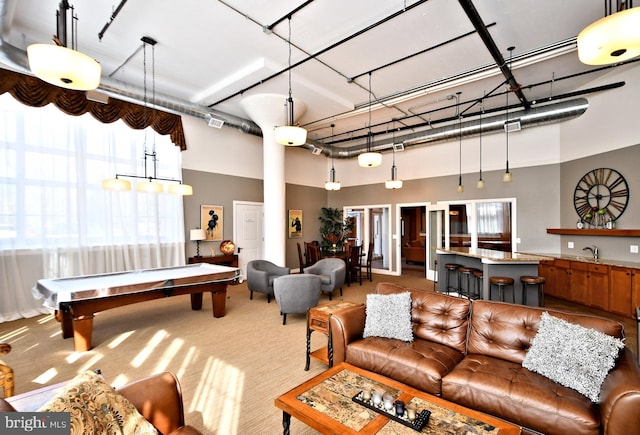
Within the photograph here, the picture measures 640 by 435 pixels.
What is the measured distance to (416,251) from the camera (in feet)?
35.3

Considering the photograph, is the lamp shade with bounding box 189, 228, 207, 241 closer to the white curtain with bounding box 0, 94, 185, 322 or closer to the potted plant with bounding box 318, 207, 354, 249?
the white curtain with bounding box 0, 94, 185, 322

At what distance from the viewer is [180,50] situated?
470cm

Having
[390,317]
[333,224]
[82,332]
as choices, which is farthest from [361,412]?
[333,224]

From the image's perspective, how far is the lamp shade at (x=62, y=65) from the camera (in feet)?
6.69

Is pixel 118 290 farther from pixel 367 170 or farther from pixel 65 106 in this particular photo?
pixel 367 170

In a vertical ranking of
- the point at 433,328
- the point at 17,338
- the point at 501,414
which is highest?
the point at 433,328

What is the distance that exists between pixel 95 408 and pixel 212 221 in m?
6.51

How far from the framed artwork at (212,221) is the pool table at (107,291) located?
2425 mm

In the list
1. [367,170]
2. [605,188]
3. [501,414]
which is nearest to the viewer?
[501,414]

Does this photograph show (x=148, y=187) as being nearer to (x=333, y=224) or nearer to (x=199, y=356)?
(x=199, y=356)

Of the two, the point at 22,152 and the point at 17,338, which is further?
the point at 22,152

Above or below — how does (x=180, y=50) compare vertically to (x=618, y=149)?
above

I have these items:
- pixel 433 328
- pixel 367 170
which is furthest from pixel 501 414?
pixel 367 170

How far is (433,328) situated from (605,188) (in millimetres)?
5196
